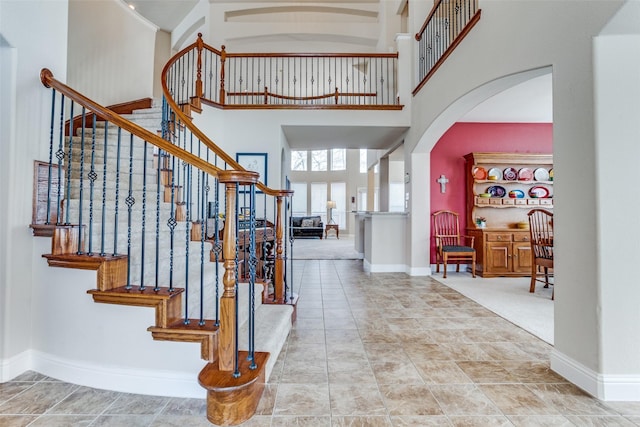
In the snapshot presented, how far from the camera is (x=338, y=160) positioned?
1305 centimetres

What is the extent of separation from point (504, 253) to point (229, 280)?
15.3ft

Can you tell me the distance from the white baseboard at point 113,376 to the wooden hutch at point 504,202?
451cm

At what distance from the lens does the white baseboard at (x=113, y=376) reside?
1.59 meters

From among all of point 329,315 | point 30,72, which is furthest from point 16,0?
point 329,315

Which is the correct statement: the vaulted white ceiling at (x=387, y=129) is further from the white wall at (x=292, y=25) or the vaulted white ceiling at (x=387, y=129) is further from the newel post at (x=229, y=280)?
the newel post at (x=229, y=280)

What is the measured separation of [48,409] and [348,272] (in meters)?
4.07

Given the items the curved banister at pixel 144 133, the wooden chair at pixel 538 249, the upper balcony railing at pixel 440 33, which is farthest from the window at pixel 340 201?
the curved banister at pixel 144 133

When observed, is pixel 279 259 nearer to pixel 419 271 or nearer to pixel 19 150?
pixel 19 150

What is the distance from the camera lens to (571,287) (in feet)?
5.72

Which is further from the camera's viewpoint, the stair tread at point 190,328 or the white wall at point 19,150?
the white wall at point 19,150

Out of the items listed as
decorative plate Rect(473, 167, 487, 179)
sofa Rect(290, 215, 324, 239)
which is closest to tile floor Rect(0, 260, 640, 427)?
decorative plate Rect(473, 167, 487, 179)

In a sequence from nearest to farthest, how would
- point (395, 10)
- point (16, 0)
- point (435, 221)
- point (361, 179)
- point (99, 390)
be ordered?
point (99, 390) < point (16, 0) < point (435, 221) < point (395, 10) < point (361, 179)

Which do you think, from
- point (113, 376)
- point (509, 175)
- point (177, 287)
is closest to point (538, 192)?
point (509, 175)

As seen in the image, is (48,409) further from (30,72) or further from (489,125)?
(489,125)
